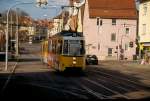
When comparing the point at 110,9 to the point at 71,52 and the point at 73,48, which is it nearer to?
the point at 73,48

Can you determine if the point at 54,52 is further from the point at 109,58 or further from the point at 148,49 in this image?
the point at 109,58

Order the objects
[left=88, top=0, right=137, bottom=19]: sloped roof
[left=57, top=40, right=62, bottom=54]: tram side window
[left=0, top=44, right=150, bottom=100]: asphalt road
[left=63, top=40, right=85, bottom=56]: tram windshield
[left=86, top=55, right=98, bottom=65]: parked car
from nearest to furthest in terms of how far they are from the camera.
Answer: [left=0, top=44, right=150, bottom=100]: asphalt road → [left=63, top=40, right=85, bottom=56]: tram windshield → [left=57, top=40, right=62, bottom=54]: tram side window → [left=86, top=55, right=98, bottom=65]: parked car → [left=88, top=0, right=137, bottom=19]: sloped roof

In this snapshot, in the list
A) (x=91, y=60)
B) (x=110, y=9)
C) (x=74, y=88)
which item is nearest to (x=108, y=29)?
(x=110, y=9)

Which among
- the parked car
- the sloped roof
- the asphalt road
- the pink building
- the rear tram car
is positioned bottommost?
the asphalt road

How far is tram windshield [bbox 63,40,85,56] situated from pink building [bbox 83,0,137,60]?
57291mm

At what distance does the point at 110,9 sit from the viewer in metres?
99.4

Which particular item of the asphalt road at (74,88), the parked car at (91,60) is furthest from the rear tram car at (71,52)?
the parked car at (91,60)

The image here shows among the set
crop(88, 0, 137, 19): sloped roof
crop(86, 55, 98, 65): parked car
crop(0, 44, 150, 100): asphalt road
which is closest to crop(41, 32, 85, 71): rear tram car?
crop(0, 44, 150, 100): asphalt road

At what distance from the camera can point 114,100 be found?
20.2 m

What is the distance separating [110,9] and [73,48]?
6068 cm

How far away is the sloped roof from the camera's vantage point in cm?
9819

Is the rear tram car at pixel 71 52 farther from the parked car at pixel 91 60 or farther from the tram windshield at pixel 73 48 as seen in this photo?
the parked car at pixel 91 60

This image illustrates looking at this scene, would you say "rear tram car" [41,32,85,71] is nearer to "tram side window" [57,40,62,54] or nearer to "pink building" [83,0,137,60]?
"tram side window" [57,40,62,54]

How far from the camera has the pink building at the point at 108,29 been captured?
9781 cm
